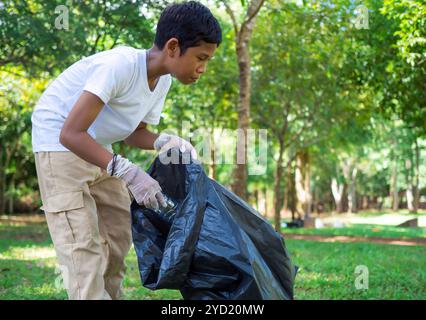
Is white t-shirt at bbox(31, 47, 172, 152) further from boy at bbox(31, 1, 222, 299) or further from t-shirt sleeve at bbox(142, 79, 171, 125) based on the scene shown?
t-shirt sleeve at bbox(142, 79, 171, 125)

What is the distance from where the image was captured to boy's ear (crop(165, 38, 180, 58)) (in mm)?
2437

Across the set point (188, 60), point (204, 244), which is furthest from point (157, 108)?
point (204, 244)

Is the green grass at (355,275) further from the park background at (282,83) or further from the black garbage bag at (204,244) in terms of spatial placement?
the black garbage bag at (204,244)

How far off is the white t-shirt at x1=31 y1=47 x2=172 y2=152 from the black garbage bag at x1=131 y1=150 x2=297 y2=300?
270mm

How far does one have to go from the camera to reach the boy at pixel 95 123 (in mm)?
2328

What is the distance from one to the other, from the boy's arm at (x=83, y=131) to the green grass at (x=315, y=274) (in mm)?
2765

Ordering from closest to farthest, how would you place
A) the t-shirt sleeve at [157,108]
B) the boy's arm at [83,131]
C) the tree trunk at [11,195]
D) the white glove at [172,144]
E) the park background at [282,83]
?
the boy's arm at [83,131] → the white glove at [172,144] → the t-shirt sleeve at [157,108] → the park background at [282,83] → the tree trunk at [11,195]

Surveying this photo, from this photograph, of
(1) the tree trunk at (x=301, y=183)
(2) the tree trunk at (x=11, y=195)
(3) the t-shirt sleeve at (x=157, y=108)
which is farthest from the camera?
(2) the tree trunk at (x=11, y=195)

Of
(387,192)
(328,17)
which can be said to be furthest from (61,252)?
(387,192)

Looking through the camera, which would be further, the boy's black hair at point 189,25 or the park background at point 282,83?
the park background at point 282,83

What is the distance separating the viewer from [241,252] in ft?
7.59

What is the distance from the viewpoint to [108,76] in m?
2.34

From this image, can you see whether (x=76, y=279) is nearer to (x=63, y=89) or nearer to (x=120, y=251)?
(x=120, y=251)

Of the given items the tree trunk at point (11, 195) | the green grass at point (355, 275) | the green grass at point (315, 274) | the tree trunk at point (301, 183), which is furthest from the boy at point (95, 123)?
the tree trunk at point (11, 195)
